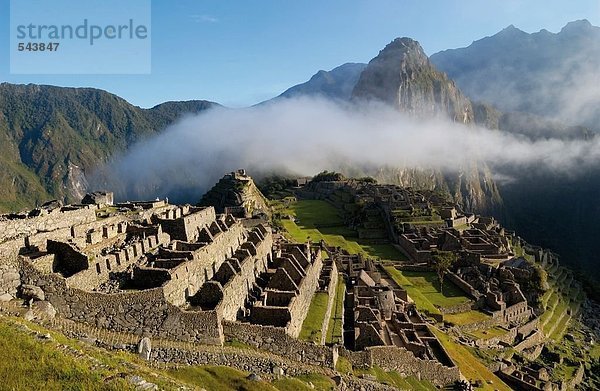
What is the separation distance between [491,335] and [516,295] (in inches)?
416

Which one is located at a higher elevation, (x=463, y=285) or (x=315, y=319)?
(x=315, y=319)

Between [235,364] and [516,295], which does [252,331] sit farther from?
[516,295]

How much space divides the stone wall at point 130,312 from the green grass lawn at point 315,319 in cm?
659

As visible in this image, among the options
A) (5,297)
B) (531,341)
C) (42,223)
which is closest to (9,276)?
(5,297)

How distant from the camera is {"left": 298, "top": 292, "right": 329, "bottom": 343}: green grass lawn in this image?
86.2 feet

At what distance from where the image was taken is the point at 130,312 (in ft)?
63.8

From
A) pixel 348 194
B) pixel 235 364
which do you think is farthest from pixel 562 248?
pixel 235 364

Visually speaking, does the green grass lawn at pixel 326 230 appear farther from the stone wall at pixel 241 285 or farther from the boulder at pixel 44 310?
the boulder at pixel 44 310

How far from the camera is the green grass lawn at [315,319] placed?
86.2 ft

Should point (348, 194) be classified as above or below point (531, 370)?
above

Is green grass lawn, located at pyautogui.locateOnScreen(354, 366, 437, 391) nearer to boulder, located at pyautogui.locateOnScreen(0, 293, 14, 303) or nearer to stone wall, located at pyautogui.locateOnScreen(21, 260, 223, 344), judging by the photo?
stone wall, located at pyautogui.locateOnScreen(21, 260, 223, 344)

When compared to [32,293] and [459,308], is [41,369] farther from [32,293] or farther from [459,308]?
[459,308]

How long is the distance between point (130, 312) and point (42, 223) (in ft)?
35.6

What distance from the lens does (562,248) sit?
173 m
